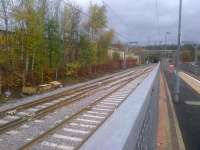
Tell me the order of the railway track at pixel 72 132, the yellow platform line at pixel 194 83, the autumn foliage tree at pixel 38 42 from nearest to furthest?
the railway track at pixel 72 132 → the autumn foliage tree at pixel 38 42 → the yellow platform line at pixel 194 83

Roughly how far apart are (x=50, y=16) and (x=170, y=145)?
24873 mm

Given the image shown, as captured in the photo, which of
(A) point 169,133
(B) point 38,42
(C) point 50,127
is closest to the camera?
(A) point 169,133

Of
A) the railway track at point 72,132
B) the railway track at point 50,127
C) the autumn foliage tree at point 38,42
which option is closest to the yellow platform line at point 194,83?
the autumn foliage tree at point 38,42

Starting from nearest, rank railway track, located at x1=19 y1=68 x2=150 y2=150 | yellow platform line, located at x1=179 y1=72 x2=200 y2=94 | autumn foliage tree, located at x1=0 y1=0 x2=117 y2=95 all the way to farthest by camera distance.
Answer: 1. railway track, located at x1=19 y1=68 x2=150 y2=150
2. autumn foliage tree, located at x1=0 y1=0 x2=117 y2=95
3. yellow platform line, located at x1=179 y1=72 x2=200 y2=94

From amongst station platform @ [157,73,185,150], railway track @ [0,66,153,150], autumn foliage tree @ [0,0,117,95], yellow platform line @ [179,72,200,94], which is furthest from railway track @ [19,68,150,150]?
yellow platform line @ [179,72,200,94]

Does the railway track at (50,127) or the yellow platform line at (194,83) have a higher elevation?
Result: the railway track at (50,127)

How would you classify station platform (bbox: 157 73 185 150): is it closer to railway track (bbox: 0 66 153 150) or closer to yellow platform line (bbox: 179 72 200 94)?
railway track (bbox: 0 66 153 150)

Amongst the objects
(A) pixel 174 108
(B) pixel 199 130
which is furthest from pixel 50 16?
(B) pixel 199 130

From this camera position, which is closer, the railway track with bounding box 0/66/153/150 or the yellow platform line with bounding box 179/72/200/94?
the railway track with bounding box 0/66/153/150

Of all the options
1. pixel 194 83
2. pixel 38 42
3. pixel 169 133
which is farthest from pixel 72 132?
pixel 194 83

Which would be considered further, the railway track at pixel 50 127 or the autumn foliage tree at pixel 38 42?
the autumn foliage tree at pixel 38 42

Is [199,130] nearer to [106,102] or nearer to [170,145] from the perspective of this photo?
[170,145]

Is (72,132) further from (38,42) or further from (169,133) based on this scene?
(38,42)

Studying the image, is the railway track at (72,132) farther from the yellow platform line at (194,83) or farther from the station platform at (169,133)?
the yellow platform line at (194,83)
